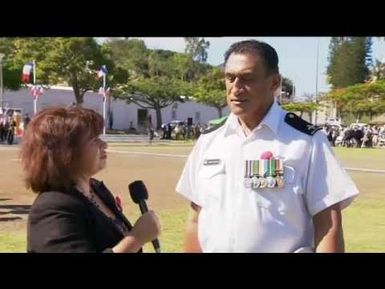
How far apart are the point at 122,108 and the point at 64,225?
43.8 inches

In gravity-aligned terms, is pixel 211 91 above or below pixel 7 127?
above

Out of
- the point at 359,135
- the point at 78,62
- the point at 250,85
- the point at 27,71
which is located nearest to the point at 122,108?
the point at 78,62

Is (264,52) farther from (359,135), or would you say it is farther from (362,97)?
(359,135)

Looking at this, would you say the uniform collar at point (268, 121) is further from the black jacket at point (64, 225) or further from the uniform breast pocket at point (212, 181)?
the black jacket at point (64, 225)

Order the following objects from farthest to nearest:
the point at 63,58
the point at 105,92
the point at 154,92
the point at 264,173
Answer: the point at 154,92 → the point at 105,92 → the point at 63,58 → the point at 264,173

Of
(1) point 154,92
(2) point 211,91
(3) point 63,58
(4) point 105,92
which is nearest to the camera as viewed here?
(2) point 211,91

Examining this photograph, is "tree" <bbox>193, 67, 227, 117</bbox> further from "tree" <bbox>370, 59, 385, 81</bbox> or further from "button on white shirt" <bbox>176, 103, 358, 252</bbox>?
"tree" <bbox>370, 59, 385, 81</bbox>

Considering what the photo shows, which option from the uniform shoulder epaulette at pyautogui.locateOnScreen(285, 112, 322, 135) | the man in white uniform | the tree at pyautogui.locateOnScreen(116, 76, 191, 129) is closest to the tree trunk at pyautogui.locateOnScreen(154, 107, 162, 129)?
the tree at pyautogui.locateOnScreen(116, 76, 191, 129)

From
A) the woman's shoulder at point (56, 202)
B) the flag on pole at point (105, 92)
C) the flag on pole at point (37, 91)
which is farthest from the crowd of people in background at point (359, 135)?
the woman's shoulder at point (56, 202)

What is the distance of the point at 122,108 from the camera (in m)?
2.05

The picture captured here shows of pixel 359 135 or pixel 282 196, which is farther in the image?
pixel 359 135

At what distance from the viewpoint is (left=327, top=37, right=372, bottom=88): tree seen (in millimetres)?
1853

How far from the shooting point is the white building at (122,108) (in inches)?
66.1

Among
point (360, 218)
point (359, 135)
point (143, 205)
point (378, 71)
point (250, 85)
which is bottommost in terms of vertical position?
point (360, 218)
